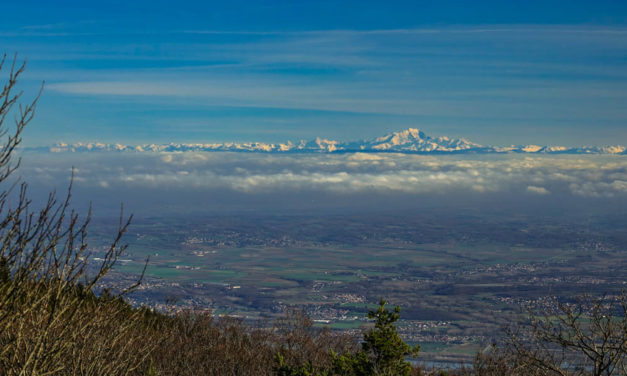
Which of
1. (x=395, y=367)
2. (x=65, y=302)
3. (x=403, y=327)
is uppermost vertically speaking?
(x=65, y=302)

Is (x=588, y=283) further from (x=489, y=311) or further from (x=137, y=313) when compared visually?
(x=137, y=313)

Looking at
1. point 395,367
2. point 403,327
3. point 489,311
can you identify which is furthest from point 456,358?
point 395,367

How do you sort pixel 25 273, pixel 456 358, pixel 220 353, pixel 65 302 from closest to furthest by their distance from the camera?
1. pixel 25 273
2. pixel 65 302
3. pixel 220 353
4. pixel 456 358

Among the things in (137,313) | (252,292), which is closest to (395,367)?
(137,313)

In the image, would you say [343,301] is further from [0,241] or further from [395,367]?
[0,241]

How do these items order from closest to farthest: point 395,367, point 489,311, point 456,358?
point 395,367 → point 456,358 → point 489,311

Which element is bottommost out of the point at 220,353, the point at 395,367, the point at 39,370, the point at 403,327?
the point at 403,327

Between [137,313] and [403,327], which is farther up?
[137,313]

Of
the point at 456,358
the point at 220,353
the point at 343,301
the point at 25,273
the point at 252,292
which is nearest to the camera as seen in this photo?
the point at 25,273

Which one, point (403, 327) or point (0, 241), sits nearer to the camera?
point (0, 241)
